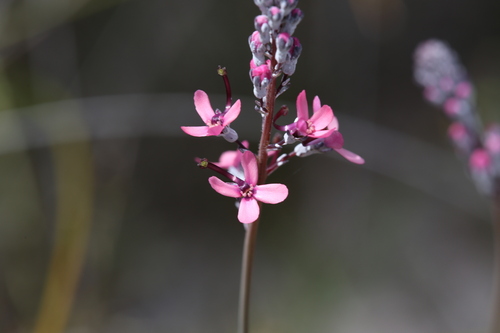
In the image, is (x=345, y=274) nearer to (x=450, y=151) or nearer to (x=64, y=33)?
(x=450, y=151)

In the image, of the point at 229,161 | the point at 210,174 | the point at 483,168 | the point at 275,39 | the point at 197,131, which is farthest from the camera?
the point at 210,174

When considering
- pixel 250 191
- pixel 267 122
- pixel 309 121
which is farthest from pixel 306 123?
pixel 250 191

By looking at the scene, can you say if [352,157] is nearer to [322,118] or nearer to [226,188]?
[322,118]

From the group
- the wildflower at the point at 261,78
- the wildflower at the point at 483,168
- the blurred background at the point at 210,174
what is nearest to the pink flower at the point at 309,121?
the wildflower at the point at 261,78

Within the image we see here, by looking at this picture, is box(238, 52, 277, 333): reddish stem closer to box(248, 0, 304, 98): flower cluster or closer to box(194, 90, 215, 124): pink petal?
box(248, 0, 304, 98): flower cluster

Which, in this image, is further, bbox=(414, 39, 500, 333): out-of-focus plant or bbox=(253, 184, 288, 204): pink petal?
bbox=(414, 39, 500, 333): out-of-focus plant

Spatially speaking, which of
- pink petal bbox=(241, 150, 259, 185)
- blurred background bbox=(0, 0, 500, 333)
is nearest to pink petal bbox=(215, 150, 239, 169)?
pink petal bbox=(241, 150, 259, 185)

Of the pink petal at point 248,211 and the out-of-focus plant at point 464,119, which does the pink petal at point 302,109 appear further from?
the out-of-focus plant at point 464,119

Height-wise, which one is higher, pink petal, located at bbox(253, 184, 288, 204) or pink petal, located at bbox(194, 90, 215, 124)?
pink petal, located at bbox(194, 90, 215, 124)
